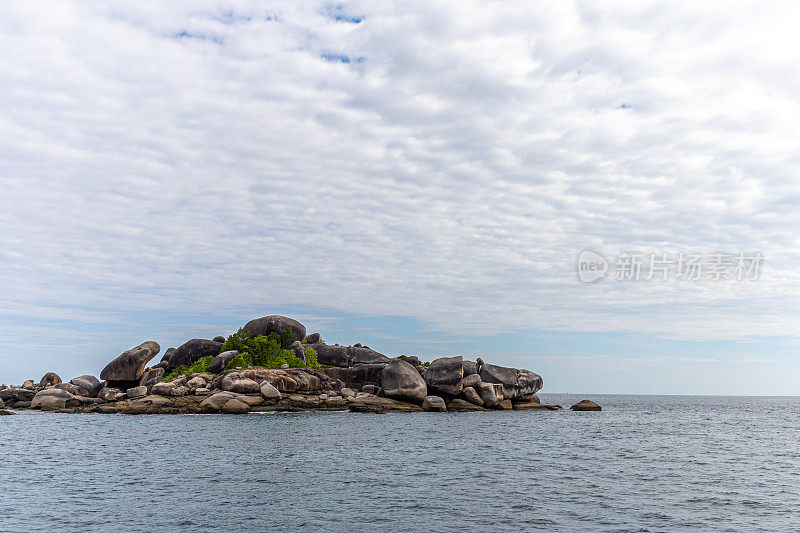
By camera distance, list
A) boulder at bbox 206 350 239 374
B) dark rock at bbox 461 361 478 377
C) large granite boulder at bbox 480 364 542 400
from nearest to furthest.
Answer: boulder at bbox 206 350 239 374 < dark rock at bbox 461 361 478 377 < large granite boulder at bbox 480 364 542 400

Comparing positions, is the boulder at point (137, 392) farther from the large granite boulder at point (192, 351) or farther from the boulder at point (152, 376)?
the large granite boulder at point (192, 351)

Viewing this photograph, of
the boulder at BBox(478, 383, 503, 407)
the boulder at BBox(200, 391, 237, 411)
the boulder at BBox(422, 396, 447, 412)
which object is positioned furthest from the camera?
the boulder at BBox(478, 383, 503, 407)

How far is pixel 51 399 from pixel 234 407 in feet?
87.8

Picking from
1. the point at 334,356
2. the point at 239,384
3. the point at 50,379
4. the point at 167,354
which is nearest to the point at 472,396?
the point at 334,356

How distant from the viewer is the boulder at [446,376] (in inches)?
2778

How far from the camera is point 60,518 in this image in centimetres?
1928

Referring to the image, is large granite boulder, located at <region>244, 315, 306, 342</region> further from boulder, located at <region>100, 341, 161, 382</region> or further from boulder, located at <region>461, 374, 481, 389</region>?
boulder, located at <region>461, 374, 481, 389</region>

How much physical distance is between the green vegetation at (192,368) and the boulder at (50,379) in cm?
1869

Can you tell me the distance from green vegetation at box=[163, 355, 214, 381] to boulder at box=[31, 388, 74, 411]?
37.8 ft

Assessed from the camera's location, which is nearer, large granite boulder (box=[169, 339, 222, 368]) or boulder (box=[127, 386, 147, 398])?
boulder (box=[127, 386, 147, 398])

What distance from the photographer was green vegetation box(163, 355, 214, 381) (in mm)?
74988

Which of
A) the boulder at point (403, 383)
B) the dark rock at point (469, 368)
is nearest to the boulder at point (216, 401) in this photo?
the boulder at point (403, 383)

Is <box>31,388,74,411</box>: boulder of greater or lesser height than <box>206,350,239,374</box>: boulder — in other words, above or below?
below

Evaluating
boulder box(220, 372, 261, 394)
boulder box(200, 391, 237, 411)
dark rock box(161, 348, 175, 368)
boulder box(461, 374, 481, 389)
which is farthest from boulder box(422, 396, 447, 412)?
dark rock box(161, 348, 175, 368)
